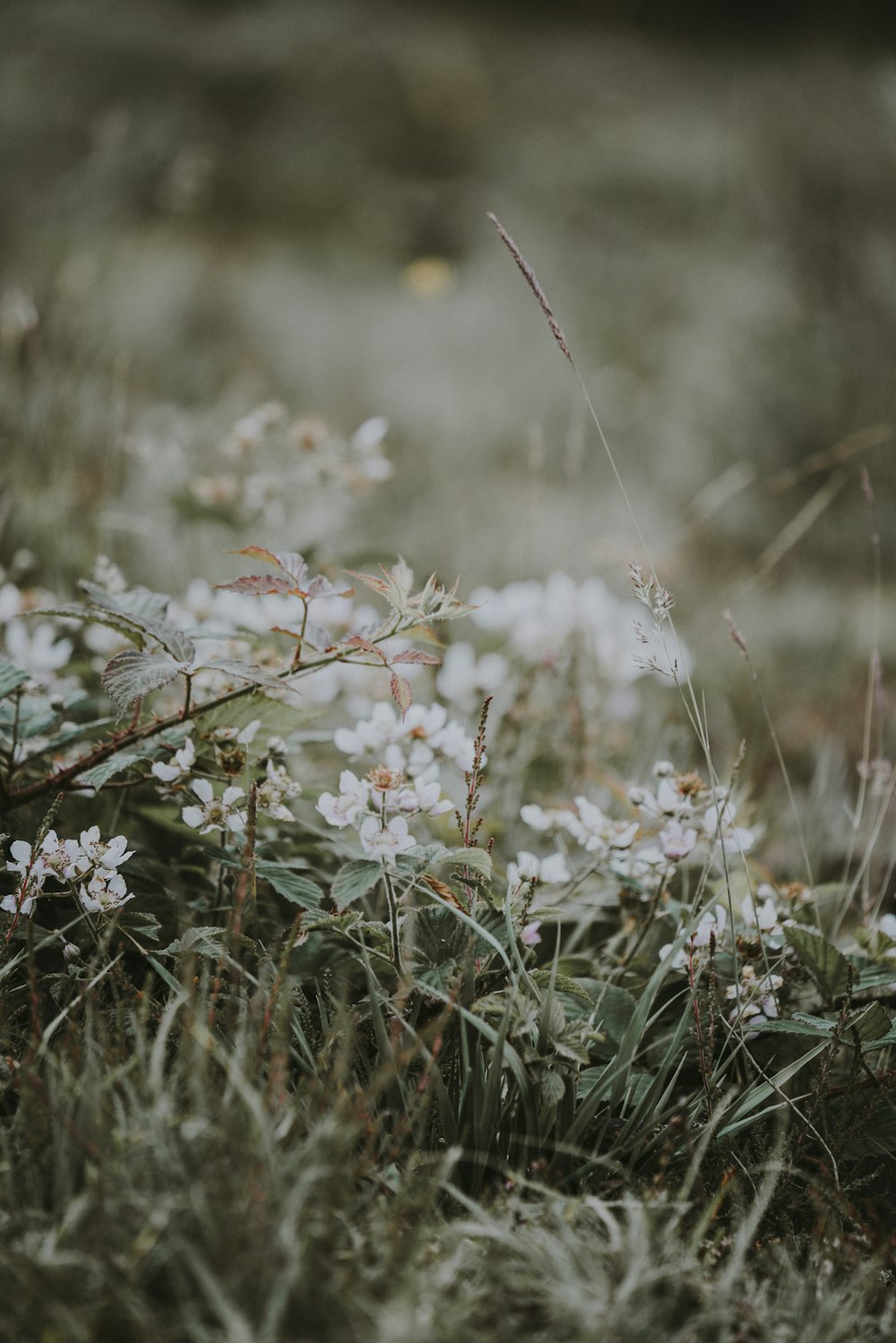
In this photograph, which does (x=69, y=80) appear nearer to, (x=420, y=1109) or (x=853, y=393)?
(x=853, y=393)

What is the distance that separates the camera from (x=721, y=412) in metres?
4.01

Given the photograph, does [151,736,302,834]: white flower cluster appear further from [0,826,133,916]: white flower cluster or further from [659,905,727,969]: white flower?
[659,905,727,969]: white flower

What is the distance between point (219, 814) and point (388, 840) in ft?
0.63

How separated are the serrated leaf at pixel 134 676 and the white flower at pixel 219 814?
0.14 m

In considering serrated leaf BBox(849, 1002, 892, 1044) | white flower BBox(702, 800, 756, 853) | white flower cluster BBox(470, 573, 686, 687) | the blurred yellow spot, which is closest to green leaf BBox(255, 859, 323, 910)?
white flower BBox(702, 800, 756, 853)

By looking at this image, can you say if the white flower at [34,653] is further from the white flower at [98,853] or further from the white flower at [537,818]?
the white flower at [537,818]

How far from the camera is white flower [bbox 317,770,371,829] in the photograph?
88cm

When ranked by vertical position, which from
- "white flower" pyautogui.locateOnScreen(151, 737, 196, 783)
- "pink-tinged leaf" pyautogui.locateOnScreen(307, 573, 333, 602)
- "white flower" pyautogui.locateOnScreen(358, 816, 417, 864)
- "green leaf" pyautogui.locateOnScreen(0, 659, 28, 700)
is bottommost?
"white flower" pyautogui.locateOnScreen(358, 816, 417, 864)

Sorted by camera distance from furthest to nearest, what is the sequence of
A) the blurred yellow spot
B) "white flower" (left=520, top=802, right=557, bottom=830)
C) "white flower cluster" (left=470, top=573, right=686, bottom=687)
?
the blurred yellow spot, "white flower cluster" (left=470, top=573, right=686, bottom=687), "white flower" (left=520, top=802, right=557, bottom=830)

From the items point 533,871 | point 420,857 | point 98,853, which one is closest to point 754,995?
point 533,871

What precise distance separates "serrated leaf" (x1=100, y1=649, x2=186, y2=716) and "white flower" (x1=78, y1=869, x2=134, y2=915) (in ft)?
0.61

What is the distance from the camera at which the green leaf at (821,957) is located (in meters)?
0.97

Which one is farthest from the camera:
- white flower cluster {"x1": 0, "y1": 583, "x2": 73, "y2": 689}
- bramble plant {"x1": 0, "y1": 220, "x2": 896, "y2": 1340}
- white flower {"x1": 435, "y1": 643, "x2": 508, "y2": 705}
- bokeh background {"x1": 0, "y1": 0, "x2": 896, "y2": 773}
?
bokeh background {"x1": 0, "y1": 0, "x2": 896, "y2": 773}

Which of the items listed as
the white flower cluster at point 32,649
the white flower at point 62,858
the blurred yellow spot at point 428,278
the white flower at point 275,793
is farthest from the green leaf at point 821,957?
the blurred yellow spot at point 428,278
